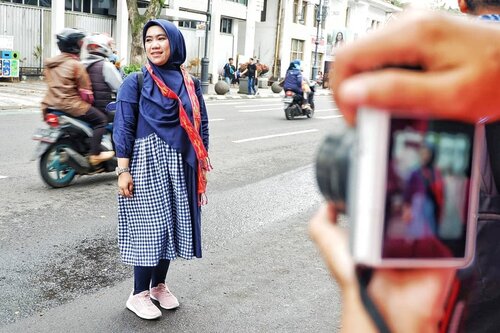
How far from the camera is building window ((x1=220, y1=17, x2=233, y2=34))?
105 feet

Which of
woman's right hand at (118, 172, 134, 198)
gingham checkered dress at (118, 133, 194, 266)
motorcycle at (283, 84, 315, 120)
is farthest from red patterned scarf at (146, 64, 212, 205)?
motorcycle at (283, 84, 315, 120)

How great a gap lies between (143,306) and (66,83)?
3.58m

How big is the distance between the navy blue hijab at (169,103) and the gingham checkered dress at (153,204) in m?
0.05

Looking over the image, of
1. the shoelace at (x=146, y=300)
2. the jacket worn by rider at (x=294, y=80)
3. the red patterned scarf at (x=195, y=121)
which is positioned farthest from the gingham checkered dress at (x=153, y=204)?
the jacket worn by rider at (x=294, y=80)

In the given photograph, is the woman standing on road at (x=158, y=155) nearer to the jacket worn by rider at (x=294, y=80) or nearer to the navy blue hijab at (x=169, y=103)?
the navy blue hijab at (x=169, y=103)

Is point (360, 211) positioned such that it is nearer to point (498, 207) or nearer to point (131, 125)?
point (498, 207)

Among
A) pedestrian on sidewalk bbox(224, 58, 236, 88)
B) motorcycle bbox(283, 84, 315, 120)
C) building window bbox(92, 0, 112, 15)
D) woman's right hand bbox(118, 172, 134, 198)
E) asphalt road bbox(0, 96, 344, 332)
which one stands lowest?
asphalt road bbox(0, 96, 344, 332)

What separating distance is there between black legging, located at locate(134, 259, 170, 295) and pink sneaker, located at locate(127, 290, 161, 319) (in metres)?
0.03

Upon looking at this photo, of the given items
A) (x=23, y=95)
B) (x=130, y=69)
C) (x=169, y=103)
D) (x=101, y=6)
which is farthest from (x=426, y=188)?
(x=101, y=6)

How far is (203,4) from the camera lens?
28.6 metres

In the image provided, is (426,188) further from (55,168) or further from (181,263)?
(55,168)

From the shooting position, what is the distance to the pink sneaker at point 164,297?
3569 mm

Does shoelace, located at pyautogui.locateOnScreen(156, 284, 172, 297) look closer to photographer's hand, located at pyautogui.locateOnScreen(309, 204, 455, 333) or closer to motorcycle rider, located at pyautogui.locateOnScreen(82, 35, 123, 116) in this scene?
photographer's hand, located at pyautogui.locateOnScreen(309, 204, 455, 333)

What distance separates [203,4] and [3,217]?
2479 cm
